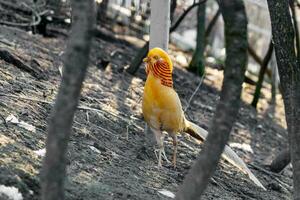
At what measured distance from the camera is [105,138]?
5.79 metres

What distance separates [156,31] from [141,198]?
7.88 feet

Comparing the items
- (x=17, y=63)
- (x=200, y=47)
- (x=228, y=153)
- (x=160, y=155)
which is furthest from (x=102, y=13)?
(x=160, y=155)

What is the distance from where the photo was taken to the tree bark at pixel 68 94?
2.97 m

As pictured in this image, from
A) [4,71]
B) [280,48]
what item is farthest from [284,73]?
[4,71]

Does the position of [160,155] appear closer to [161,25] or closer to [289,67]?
[289,67]

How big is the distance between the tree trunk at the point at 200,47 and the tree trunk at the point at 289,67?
260 inches

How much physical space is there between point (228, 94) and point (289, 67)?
1.60 m

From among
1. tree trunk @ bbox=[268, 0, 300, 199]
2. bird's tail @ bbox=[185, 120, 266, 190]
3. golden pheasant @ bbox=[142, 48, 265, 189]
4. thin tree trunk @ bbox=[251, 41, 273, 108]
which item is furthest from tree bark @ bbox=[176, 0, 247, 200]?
thin tree trunk @ bbox=[251, 41, 273, 108]

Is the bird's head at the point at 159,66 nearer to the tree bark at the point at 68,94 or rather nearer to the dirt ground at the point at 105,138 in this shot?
the dirt ground at the point at 105,138

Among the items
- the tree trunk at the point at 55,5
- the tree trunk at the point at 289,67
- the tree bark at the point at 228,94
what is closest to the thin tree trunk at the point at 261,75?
the tree trunk at the point at 55,5

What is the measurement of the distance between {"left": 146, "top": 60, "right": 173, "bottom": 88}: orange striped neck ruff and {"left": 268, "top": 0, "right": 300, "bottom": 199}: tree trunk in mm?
908

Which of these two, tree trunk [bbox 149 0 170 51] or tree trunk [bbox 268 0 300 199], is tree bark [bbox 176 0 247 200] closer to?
tree trunk [bbox 268 0 300 199]

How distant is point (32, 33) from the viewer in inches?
416

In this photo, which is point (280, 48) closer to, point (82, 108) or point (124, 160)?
point (124, 160)
